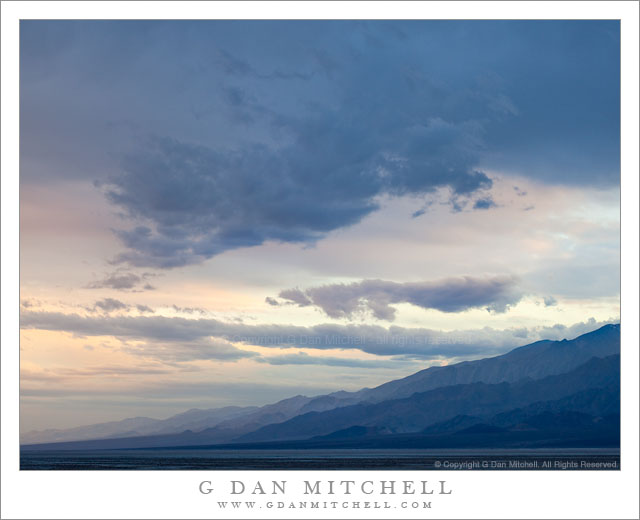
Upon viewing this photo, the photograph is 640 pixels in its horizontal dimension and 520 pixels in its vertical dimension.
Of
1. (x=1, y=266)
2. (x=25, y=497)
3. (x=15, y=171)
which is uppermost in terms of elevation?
(x=15, y=171)

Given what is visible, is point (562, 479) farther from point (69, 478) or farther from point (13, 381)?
point (13, 381)

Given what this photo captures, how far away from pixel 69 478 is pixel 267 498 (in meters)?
16.1

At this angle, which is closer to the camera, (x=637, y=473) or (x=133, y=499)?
(x=133, y=499)

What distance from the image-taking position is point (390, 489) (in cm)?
5462

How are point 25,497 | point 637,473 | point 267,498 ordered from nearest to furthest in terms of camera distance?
point 267,498, point 25,497, point 637,473

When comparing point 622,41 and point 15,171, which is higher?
point 622,41

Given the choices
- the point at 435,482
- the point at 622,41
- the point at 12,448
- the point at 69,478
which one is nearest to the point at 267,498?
the point at 435,482

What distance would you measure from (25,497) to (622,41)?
186 feet

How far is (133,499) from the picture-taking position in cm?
5616

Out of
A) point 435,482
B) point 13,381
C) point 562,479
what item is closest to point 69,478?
point 13,381

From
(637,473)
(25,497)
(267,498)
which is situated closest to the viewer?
(267,498)

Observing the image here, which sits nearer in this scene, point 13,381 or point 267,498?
point 267,498

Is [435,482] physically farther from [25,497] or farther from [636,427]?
[25,497]

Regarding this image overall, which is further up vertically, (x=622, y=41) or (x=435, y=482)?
(x=622, y=41)
